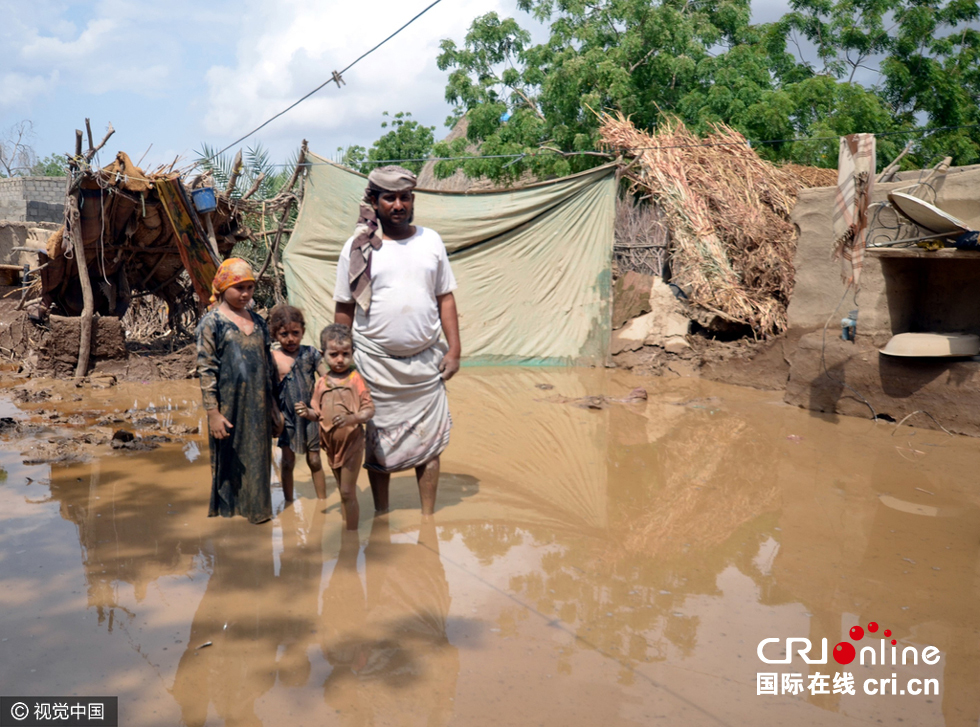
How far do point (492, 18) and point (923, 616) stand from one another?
52.3ft

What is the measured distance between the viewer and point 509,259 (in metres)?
9.77

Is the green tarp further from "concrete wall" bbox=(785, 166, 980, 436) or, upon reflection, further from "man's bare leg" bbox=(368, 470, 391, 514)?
"man's bare leg" bbox=(368, 470, 391, 514)

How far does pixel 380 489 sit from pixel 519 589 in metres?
1.20

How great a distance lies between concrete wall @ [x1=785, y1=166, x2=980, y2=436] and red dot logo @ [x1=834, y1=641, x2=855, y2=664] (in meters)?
3.93

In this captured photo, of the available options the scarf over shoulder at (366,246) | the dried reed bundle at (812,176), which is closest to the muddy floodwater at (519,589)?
the scarf over shoulder at (366,246)

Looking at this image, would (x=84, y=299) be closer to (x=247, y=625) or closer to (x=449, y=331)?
(x=449, y=331)

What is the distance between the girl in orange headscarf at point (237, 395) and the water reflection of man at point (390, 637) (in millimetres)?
626

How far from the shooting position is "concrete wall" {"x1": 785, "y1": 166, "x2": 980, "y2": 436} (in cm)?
592

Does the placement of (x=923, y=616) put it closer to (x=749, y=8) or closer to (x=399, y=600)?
(x=399, y=600)

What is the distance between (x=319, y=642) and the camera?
9.04 feet

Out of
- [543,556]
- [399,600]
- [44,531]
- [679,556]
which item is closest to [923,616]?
[679,556]

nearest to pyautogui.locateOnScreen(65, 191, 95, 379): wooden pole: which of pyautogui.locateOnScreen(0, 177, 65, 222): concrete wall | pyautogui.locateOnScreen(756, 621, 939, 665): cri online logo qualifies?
pyautogui.locateOnScreen(0, 177, 65, 222): concrete wall

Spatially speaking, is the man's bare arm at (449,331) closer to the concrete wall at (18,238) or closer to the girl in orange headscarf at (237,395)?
the girl in orange headscarf at (237,395)

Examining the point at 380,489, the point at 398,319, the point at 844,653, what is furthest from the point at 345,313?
the point at 844,653
